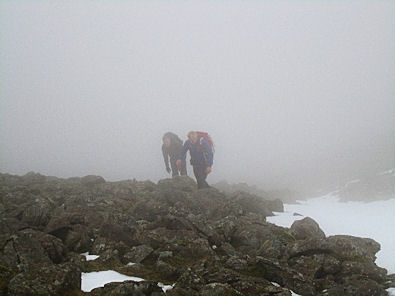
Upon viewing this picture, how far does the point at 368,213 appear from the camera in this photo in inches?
762

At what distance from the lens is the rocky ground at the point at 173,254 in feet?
19.7

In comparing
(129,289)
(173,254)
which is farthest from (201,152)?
(129,289)

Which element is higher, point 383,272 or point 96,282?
point 96,282

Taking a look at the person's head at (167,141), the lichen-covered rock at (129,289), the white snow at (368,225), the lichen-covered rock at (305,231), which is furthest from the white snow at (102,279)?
the person's head at (167,141)

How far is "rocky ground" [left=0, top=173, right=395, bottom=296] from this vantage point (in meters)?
6.01

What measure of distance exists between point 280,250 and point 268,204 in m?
9.39

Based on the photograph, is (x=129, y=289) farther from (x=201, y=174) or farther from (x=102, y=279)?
(x=201, y=174)

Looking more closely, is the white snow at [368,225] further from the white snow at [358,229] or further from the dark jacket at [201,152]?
the dark jacket at [201,152]

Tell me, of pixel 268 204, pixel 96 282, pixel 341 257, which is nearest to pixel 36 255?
pixel 96 282

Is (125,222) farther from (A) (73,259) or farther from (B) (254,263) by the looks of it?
(B) (254,263)

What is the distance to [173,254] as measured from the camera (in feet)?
26.7

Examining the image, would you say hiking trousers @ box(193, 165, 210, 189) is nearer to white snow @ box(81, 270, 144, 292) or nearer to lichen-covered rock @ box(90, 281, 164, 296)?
white snow @ box(81, 270, 144, 292)

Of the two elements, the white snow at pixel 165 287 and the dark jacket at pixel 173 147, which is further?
the dark jacket at pixel 173 147

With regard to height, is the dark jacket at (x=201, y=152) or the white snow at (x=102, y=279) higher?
the dark jacket at (x=201, y=152)
